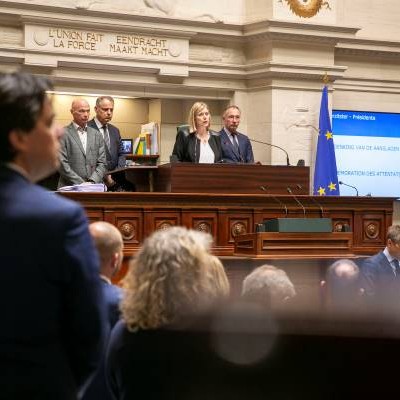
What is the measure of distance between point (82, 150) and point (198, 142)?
1.10 m

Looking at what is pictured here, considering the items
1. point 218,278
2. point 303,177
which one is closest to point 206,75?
point 303,177

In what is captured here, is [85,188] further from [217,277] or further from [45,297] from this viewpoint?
[45,297]

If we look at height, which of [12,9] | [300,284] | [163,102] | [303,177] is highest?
[12,9]

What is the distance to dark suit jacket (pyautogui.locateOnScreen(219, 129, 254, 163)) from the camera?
8914mm

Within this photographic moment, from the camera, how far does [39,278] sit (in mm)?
1785

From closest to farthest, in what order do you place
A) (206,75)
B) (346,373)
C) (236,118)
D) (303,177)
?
(346,373) → (303,177) → (236,118) → (206,75)

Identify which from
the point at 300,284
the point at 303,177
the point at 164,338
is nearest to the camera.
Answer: the point at 164,338

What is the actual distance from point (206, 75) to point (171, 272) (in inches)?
375

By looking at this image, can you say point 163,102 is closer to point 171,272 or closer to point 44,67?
point 44,67

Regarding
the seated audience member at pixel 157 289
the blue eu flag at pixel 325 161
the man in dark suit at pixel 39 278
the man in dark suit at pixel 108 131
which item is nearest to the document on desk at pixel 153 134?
the man in dark suit at pixel 108 131

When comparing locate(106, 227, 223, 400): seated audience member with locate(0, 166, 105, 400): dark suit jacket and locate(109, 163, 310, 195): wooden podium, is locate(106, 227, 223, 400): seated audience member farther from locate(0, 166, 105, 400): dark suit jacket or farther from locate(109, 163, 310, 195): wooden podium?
locate(109, 163, 310, 195): wooden podium

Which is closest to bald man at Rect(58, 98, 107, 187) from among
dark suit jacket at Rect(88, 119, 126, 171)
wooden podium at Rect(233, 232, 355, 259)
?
dark suit jacket at Rect(88, 119, 126, 171)

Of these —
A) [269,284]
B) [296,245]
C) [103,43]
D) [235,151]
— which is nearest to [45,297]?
[269,284]

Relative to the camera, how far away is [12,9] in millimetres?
10227
